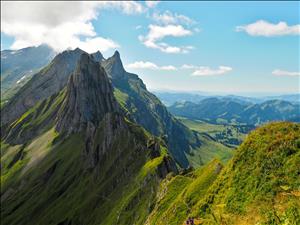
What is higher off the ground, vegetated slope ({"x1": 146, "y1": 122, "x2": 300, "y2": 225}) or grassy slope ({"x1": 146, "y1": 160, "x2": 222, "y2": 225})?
vegetated slope ({"x1": 146, "y1": 122, "x2": 300, "y2": 225})

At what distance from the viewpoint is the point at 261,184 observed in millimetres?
51344

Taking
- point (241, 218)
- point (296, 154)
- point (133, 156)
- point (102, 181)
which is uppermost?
point (296, 154)

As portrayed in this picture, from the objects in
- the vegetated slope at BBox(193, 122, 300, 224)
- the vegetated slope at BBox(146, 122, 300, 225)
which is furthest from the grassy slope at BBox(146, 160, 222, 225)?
the vegetated slope at BBox(193, 122, 300, 224)

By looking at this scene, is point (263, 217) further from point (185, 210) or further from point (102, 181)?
point (102, 181)

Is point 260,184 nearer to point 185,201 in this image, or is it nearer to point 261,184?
point 261,184

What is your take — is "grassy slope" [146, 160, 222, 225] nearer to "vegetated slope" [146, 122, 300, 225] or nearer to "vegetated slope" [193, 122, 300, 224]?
"vegetated slope" [146, 122, 300, 225]

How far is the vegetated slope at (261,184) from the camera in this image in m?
46.8

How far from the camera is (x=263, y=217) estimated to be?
4634cm

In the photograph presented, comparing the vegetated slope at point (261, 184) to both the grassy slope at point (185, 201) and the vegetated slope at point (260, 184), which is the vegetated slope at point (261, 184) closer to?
the vegetated slope at point (260, 184)

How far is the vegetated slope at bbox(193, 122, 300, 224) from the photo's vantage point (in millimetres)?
46812

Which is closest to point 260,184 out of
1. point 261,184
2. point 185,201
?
point 261,184

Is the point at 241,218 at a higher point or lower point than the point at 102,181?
higher

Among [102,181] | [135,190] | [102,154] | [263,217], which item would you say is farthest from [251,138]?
[102,154]

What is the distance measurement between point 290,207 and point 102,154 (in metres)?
152
